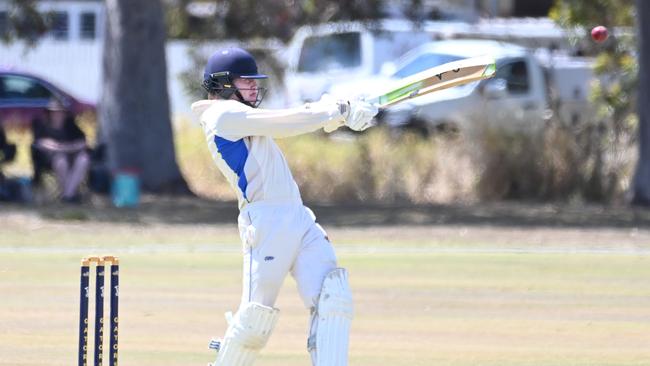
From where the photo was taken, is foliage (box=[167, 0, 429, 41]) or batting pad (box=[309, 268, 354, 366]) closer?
batting pad (box=[309, 268, 354, 366])

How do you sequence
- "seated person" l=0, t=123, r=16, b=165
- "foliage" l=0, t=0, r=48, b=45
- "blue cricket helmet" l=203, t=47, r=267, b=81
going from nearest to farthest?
"blue cricket helmet" l=203, t=47, r=267, b=81
"seated person" l=0, t=123, r=16, b=165
"foliage" l=0, t=0, r=48, b=45

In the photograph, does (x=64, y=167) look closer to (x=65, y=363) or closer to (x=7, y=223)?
(x=7, y=223)

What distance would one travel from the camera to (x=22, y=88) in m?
28.8

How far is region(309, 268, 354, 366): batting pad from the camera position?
661 cm

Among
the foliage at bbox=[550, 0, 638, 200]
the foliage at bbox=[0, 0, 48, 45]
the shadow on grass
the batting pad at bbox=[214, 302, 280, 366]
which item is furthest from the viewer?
the foliage at bbox=[0, 0, 48, 45]

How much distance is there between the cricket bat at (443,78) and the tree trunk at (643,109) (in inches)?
460

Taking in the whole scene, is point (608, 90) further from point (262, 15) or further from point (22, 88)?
point (22, 88)

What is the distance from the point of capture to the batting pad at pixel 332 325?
21.7ft

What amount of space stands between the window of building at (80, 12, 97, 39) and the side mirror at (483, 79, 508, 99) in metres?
14.7

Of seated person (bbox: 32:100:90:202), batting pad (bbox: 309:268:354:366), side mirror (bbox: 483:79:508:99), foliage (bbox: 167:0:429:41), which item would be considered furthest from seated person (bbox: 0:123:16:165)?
batting pad (bbox: 309:268:354:366)

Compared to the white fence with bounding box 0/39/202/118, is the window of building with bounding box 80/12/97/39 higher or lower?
higher

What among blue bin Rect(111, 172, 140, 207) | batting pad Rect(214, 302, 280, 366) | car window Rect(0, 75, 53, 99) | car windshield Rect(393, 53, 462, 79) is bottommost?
car window Rect(0, 75, 53, 99)

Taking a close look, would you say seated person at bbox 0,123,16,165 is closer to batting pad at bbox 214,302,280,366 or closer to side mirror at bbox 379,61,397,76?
side mirror at bbox 379,61,397,76

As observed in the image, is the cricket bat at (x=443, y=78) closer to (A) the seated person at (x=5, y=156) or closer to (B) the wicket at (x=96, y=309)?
(B) the wicket at (x=96, y=309)
